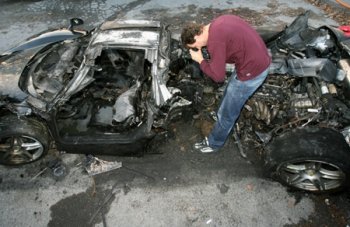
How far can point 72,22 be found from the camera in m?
5.37

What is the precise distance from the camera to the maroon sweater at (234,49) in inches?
132

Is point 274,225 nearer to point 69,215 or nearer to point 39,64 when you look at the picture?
point 69,215

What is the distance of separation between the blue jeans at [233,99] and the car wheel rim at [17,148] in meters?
2.54

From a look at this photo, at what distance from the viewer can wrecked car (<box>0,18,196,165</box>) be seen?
161 inches

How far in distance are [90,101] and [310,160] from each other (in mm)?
3220

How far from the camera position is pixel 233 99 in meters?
3.93

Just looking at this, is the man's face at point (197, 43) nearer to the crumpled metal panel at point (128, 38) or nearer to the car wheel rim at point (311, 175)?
the crumpled metal panel at point (128, 38)

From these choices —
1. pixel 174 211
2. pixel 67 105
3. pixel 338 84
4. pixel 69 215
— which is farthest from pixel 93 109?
pixel 338 84

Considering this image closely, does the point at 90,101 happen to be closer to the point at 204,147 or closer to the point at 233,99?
the point at 204,147

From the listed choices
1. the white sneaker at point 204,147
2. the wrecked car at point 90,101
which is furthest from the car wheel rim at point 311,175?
the wrecked car at point 90,101

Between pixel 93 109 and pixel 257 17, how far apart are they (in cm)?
502

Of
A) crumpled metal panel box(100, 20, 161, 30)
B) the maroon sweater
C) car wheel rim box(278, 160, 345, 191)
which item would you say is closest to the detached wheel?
car wheel rim box(278, 160, 345, 191)

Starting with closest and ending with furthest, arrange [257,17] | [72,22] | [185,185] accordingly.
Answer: [185,185]
[72,22]
[257,17]

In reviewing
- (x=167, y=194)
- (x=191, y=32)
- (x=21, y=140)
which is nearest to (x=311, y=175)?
(x=167, y=194)
